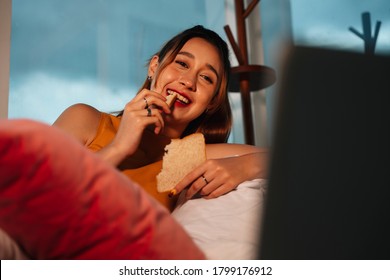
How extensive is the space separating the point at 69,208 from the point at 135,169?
3.46 ft

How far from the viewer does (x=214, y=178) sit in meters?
1.14

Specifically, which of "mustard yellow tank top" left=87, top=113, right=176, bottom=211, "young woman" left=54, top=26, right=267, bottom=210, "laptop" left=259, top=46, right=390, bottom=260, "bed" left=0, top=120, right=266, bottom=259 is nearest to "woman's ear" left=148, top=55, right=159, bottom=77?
"young woman" left=54, top=26, right=267, bottom=210

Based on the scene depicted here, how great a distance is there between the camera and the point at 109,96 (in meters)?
2.90

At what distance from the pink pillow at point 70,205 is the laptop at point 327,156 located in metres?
0.14

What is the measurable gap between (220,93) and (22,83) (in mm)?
1555

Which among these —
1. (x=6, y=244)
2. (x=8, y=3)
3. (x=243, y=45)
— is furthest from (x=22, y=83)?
(x=6, y=244)

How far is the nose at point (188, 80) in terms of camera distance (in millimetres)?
1516

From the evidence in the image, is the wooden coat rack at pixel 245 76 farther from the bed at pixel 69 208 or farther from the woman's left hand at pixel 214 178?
the bed at pixel 69 208

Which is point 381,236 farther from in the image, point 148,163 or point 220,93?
point 220,93

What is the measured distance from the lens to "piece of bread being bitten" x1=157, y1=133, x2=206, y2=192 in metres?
1.38

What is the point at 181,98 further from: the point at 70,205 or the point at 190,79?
the point at 70,205

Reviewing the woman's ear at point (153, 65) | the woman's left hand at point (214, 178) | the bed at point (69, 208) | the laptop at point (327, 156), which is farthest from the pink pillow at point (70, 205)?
the woman's ear at point (153, 65)

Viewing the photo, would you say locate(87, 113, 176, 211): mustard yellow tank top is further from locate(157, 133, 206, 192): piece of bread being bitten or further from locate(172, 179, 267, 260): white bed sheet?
locate(172, 179, 267, 260): white bed sheet

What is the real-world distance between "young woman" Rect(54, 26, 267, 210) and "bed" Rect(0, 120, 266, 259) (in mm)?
703
